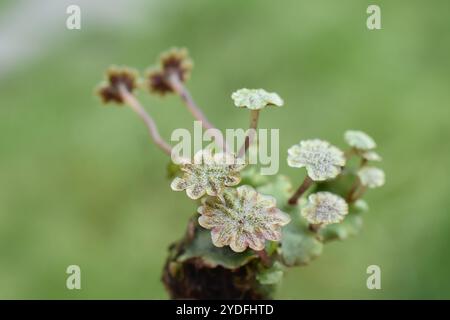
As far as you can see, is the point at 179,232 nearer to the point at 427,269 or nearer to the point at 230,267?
the point at 427,269

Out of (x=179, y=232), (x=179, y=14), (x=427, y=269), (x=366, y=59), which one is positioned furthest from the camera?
(x=179, y=14)

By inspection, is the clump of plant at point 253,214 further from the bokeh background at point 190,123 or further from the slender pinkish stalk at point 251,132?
the bokeh background at point 190,123

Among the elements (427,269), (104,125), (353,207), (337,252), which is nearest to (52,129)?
(104,125)

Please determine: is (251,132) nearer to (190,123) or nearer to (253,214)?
(253,214)

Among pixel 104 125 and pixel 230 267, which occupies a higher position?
pixel 104 125

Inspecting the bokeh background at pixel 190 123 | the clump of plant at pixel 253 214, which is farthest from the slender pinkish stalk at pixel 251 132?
the bokeh background at pixel 190 123

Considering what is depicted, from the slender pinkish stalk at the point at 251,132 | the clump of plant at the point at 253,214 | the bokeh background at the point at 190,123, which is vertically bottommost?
the clump of plant at the point at 253,214
